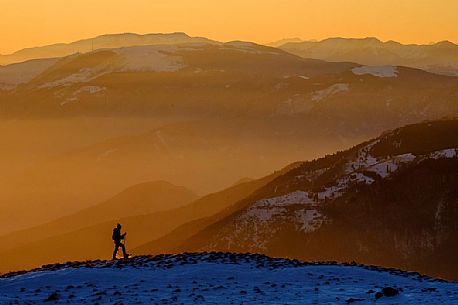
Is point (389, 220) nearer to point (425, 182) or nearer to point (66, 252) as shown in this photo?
point (425, 182)

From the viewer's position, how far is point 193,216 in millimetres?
198625

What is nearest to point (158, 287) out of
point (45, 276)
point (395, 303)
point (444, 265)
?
point (45, 276)

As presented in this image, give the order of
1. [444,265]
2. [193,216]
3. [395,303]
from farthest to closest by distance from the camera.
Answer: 1. [193,216]
2. [444,265]
3. [395,303]

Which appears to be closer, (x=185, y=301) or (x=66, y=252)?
(x=185, y=301)

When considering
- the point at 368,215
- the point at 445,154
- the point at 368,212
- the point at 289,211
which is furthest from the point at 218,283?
the point at 445,154

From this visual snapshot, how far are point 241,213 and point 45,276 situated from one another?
9070 centimetres

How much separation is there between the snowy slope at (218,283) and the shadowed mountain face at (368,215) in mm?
67238

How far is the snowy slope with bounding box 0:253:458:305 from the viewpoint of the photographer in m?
27.4

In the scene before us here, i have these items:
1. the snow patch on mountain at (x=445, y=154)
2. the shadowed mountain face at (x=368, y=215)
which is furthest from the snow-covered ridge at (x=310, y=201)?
the shadowed mountain face at (x=368, y=215)

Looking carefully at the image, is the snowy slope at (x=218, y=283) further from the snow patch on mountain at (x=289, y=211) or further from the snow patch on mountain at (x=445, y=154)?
the snow patch on mountain at (x=445, y=154)

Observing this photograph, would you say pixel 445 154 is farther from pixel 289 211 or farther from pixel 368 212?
pixel 289 211

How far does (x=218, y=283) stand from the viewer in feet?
102

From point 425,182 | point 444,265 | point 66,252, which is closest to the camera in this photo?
point 444,265

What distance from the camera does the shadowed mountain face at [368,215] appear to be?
348 feet
